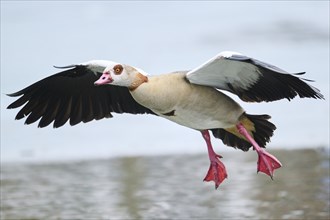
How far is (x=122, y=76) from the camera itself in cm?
852

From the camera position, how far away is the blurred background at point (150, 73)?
479 inches

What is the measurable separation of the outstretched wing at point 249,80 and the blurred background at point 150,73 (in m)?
2.27

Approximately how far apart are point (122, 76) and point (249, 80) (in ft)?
3.17

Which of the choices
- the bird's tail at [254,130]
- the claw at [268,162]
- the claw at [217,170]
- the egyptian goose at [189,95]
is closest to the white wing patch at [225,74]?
the egyptian goose at [189,95]

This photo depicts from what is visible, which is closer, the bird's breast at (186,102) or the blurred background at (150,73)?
the bird's breast at (186,102)

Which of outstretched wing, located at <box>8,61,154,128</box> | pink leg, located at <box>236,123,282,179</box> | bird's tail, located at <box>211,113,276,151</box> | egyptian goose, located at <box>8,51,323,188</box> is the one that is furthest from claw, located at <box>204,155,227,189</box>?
outstretched wing, located at <box>8,61,154,128</box>

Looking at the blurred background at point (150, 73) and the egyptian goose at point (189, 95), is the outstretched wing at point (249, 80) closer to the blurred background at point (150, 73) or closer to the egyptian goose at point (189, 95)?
the egyptian goose at point (189, 95)

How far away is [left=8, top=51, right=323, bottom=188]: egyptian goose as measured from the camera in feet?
28.2

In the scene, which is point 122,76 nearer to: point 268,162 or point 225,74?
point 225,74

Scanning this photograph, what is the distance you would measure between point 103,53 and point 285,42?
2.76 metres

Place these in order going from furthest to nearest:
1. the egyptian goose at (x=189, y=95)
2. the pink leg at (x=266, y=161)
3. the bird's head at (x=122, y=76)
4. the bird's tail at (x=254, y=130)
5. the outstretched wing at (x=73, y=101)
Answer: the outstretched wing at (x=73, y=101)
the bird's tail at (x=254, y=130)
the pink leg at (x=266, y=161)
the egyptian goose at (x=189, y=95)
the bird's head at (x=122, y=76)

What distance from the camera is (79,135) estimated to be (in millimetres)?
14266

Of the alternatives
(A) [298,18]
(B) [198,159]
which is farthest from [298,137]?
(A) [298,18]

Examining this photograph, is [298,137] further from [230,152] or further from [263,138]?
[263,138]
